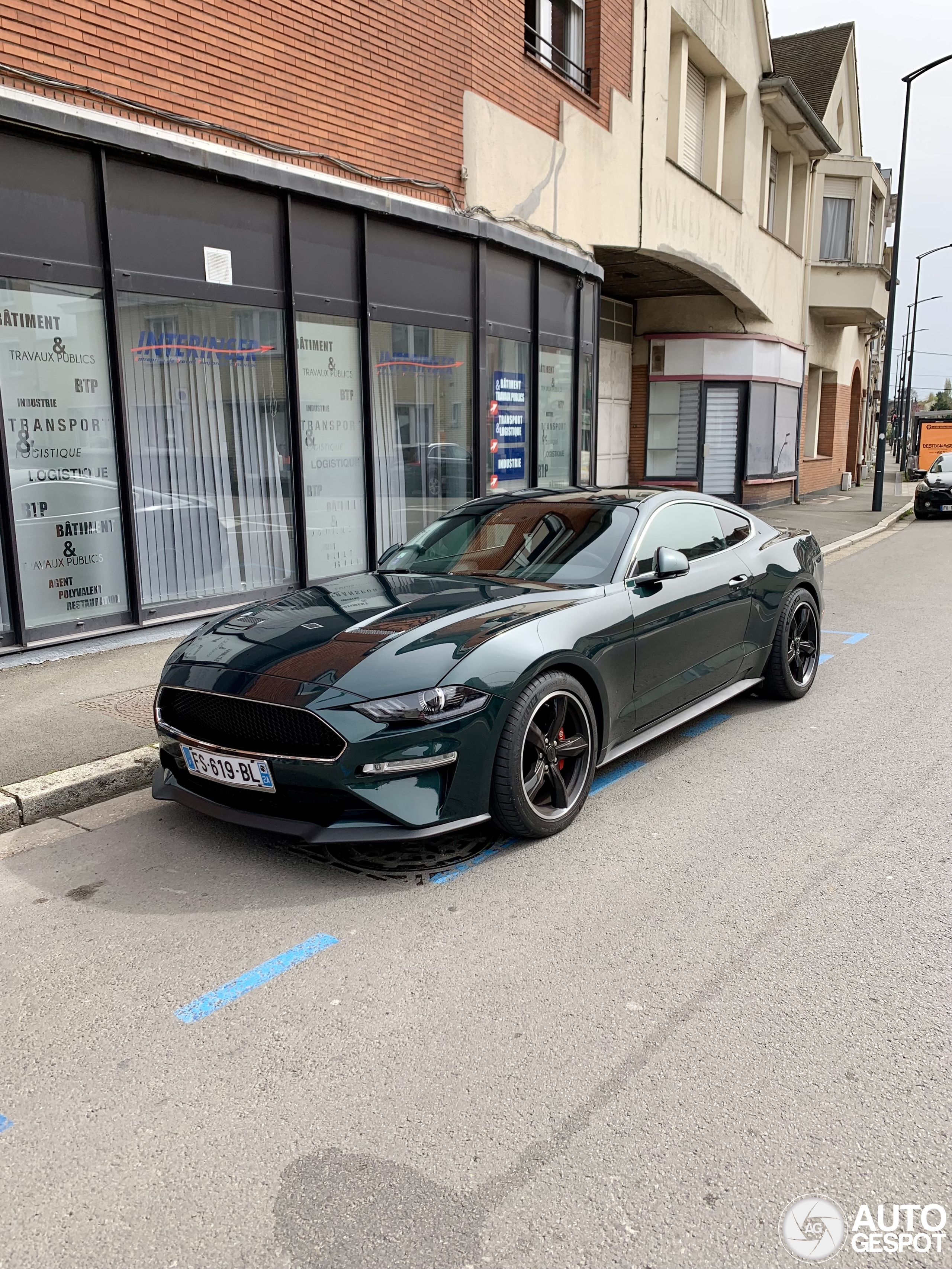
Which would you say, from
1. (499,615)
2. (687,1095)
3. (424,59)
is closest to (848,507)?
(424,59)

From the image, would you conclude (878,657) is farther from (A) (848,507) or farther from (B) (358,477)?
(A) (848,507)

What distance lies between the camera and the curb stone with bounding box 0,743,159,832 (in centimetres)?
473

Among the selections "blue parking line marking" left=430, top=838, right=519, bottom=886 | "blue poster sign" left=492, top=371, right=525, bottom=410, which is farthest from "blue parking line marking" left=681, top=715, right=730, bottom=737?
"blue poster sign" left=492, top=371, right=525, bottom=410

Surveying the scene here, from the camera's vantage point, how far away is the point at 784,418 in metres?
23.4

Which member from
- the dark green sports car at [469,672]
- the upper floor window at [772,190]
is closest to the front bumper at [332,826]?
the dark green sports car at [469,672]

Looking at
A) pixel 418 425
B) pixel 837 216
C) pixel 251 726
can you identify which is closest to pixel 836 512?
pixel 837 216

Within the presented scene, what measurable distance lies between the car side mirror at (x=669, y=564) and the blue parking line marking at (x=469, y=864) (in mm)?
1566

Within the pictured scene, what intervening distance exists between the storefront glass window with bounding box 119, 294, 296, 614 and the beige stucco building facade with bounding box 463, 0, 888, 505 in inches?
149

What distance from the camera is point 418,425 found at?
36.3ft

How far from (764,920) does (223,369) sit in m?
6.93

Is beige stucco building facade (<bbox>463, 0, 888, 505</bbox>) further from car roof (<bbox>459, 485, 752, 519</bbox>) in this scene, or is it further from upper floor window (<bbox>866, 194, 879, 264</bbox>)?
car roof (<bbox>459, 485, 752, 519</bbox>)

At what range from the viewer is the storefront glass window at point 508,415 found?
12016 mm

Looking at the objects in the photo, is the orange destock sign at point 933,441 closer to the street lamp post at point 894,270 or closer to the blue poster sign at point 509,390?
the street lamp post at point 894,270

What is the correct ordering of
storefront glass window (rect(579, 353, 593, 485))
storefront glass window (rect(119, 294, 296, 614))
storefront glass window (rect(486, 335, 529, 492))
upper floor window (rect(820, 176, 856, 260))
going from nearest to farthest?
storefront glass window (rect(119, 294, 296, 614))
storefront glass window (rect(486, 335, 529, 492))
storefront glass window (rect(579, 353, 593, 485))
upper floor window (rect(820, 176, 856, 260))
